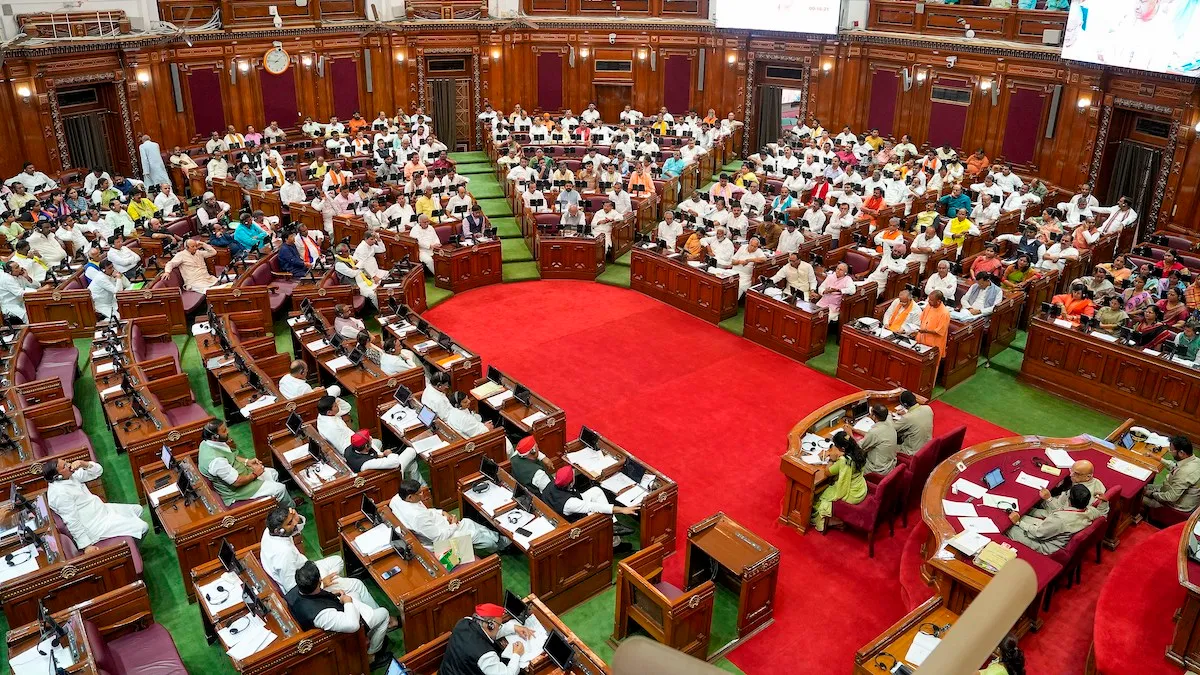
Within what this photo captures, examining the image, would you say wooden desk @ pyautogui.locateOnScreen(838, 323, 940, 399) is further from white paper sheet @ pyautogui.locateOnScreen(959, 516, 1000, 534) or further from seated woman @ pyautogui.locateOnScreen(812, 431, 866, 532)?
white paper sheet @ pyautogui.locateOnScreen(959, 516, 1000, 534)

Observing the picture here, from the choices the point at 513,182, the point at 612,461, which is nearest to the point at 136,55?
the point at 513,182

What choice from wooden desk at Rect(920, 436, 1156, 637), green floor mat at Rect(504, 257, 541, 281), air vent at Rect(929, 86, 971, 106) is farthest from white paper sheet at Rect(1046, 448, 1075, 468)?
air vent at Rect(929, 86, 971, 106)

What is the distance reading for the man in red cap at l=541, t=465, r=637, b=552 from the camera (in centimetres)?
806

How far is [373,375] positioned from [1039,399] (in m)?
8.60

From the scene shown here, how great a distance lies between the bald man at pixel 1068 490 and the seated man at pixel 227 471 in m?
7.16

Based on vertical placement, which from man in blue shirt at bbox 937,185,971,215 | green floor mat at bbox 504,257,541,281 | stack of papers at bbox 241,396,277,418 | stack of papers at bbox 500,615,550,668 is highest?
man in blue shirt at bbox 937,185,971,215

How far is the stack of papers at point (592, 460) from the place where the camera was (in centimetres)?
893

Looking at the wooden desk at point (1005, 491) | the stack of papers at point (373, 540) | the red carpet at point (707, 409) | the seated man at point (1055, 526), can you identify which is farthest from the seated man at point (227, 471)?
the seated man at point (1055, 526)

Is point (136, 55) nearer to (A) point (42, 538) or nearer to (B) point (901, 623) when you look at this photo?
(A) point (42, 538)

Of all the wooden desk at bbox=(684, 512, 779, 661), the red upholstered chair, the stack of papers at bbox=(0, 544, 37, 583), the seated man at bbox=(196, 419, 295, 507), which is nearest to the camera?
the stack of papers at bbox=(0, 544, 37, 583)

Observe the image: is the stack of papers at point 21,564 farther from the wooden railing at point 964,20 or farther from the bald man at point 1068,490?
the wooden railing at point 964,20

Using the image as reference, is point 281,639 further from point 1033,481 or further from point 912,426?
point 1033,481

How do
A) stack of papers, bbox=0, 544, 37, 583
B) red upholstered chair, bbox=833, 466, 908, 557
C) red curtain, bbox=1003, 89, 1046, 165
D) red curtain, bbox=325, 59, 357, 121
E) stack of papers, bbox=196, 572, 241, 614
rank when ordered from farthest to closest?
red curtain, bbox=325, 59, 357, 121 → red curtain, bbox=1003, 89, 1046, 165 → red upholstered chair, bbox=833, 466, 908, 557 → stack of papers, bbox=0, 544, 37, 583 → stack of papers, bbox=196, 572, 241, 614

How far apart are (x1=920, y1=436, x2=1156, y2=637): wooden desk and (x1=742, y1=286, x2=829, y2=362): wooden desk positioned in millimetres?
3880
